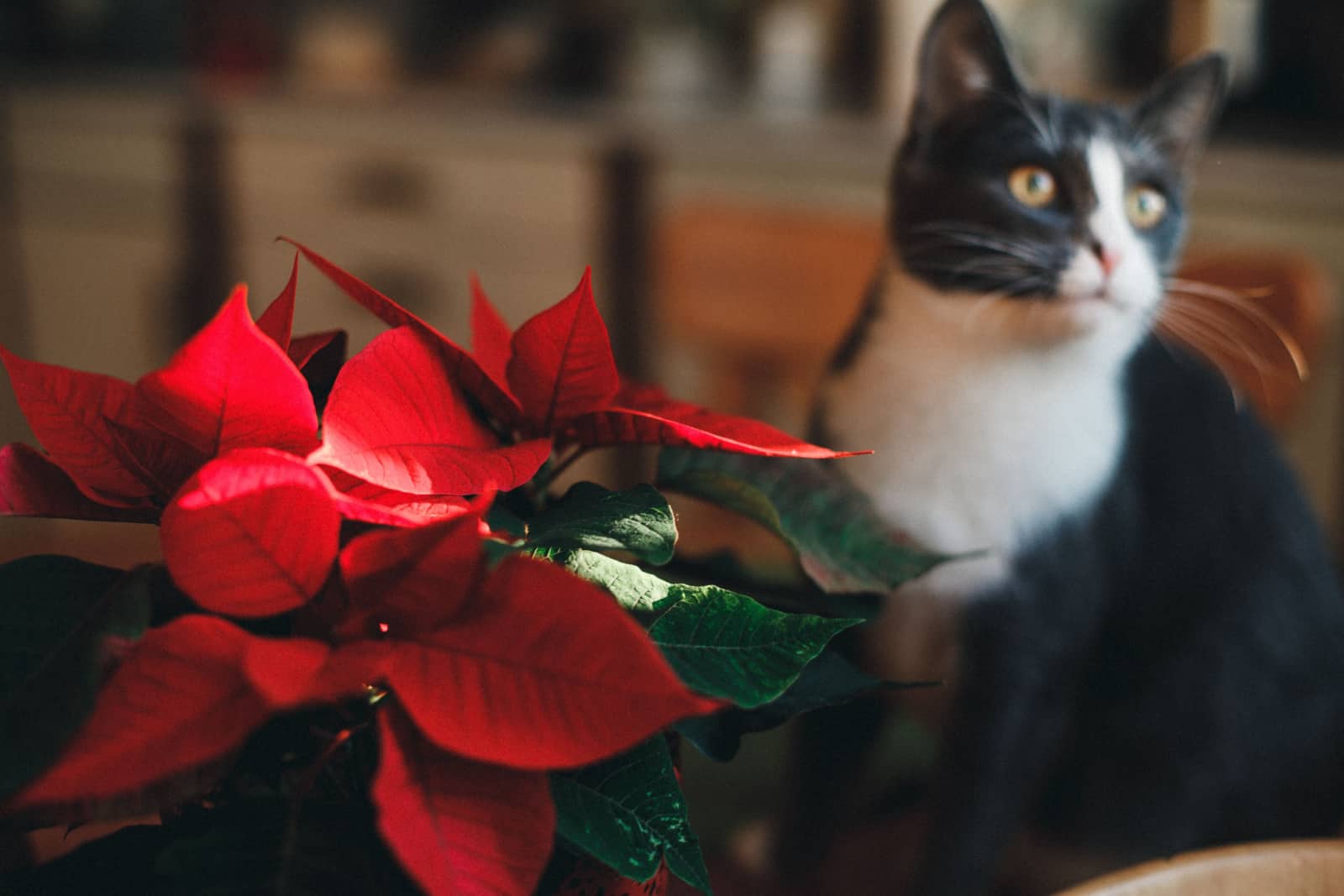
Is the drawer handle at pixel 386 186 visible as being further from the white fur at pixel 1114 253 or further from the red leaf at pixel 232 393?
the red leaf at pixel 232 393

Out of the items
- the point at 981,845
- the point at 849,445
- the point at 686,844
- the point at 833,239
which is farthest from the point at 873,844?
the point at 833,239

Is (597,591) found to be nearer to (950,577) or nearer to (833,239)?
(950,577)

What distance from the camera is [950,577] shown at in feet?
1.71

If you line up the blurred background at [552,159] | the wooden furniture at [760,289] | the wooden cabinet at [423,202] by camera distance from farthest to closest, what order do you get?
the wooden cabinet at [423,202]
the blurred background at [552,159]
the wooden furniture at [760,289]

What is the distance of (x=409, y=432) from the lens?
10.1 inches

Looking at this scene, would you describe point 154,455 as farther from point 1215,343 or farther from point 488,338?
point 1215,343

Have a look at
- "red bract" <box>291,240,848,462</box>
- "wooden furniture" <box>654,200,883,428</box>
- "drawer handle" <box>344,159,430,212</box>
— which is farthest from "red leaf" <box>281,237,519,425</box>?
"drawer handle" <box>344,159,430,212</box>

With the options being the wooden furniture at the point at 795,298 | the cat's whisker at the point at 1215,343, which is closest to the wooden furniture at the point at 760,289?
the wooden furniture at the point at 795,298

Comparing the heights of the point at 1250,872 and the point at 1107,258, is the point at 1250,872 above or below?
below

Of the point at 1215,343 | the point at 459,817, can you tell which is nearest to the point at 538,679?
the point at 459,817

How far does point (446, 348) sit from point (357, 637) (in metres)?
0.08

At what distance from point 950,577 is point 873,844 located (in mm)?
143

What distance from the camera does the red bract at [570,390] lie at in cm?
28

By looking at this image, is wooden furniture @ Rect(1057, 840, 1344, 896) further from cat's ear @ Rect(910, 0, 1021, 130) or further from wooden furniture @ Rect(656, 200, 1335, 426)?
wooden furniture @ Rect(656, 200, 1335, 426)
